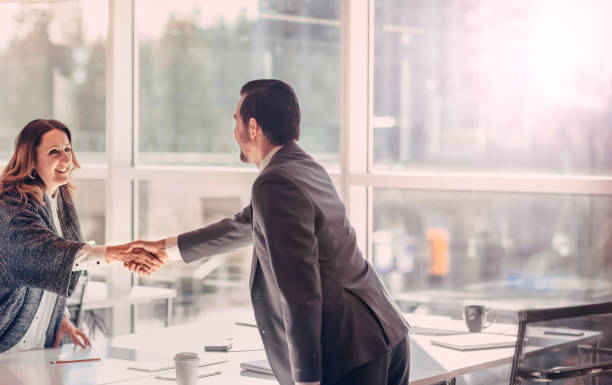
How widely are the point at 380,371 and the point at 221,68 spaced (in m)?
3.30

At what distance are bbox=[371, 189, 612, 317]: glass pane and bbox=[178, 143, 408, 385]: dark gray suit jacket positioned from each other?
1.73 meters

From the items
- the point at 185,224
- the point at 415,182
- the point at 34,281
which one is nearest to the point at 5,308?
the point at 34,281

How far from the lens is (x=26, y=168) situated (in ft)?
8.82

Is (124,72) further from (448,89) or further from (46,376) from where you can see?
(46,376)

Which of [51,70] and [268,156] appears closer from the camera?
[268,156]

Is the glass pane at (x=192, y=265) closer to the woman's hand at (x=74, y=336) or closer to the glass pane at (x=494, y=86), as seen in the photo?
the glass pane at (x=494, y=86)

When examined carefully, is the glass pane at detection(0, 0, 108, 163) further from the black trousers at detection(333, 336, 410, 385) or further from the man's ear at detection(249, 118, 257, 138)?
the black trousers at detection(333, 336, 410, 385)

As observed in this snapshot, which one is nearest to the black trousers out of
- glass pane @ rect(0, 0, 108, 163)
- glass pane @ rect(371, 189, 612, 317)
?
glass pane @ rect(371, 189, 612, 317)

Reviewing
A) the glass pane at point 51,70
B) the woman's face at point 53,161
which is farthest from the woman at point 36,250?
the glass pane at point 51,70

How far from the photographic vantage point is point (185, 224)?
4.86 meters

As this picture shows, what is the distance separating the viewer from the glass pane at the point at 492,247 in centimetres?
343

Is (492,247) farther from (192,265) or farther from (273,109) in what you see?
(273,109)

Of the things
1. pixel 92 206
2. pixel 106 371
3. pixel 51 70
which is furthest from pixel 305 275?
pixel 51 70

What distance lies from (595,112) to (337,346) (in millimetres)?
2047
